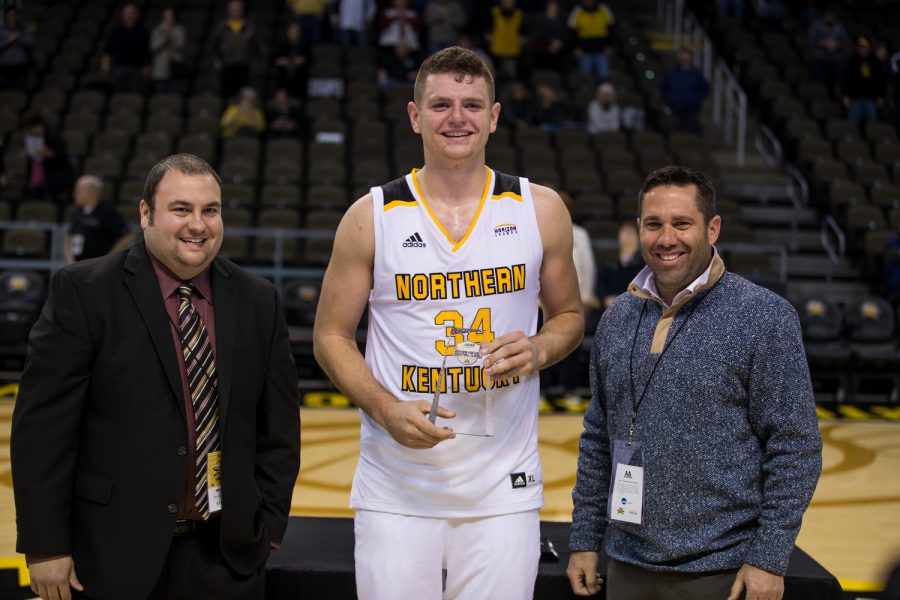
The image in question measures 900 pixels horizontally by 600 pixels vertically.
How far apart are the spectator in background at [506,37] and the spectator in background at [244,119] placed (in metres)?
3.47

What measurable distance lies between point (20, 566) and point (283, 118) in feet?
30.1

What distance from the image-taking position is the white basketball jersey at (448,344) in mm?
2928

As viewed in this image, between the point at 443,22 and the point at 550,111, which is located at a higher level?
the point at 443,22

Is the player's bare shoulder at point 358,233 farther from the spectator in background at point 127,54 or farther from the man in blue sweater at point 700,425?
the spectator in background at point 127,54

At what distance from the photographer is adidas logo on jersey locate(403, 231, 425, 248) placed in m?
2.98

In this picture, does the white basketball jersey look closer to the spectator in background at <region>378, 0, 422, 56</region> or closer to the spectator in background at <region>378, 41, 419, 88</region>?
the spectator in background at <region>378, 41, 419, 88</region>

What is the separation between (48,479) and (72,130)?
1122 cm

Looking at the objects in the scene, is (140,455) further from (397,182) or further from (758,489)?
(758,489)

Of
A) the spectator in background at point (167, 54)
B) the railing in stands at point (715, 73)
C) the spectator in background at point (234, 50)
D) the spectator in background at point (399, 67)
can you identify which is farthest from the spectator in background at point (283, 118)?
the railing in stands at point (715, 73)

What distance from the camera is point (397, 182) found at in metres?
3.10

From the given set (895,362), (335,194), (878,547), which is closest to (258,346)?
(878,547)

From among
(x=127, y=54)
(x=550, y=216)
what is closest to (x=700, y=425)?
(x=550, y=216)

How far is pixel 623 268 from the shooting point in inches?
358

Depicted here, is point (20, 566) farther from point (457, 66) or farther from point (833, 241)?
point (833, 241)
